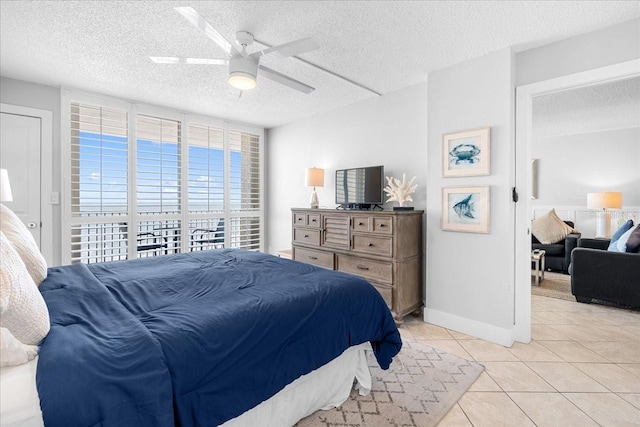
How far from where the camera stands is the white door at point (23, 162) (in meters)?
3.31

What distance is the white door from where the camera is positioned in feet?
10.9

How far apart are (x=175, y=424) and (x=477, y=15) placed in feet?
9.74

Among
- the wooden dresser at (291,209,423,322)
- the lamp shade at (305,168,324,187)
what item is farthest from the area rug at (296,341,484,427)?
the lamp shade at (305,168,324,187)

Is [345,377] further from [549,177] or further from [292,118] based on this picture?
[549,177]

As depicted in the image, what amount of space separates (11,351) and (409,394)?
2.02 m

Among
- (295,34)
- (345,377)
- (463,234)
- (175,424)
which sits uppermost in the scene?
(295,34)

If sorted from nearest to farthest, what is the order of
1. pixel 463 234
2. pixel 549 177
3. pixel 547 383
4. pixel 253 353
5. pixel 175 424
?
pixel 175 424 < pixel 253 353 < pixel 547 383 < pixel 463 234 < pixel 549 177

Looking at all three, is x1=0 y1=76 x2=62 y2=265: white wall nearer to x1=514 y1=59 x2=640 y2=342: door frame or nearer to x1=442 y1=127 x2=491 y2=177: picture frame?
x1=442 y1=127 x2=491 y2=177: picture frame

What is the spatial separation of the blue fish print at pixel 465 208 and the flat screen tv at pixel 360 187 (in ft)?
2.87

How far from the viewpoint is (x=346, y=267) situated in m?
3.56

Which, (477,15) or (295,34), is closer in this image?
(477,15)

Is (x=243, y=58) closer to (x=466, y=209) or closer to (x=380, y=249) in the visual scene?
(x=380, y=249)

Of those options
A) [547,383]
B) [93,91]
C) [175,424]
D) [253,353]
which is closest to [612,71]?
[547,383]

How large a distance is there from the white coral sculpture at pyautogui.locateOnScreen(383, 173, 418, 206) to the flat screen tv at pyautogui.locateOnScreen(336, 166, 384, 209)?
0.50ft
